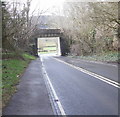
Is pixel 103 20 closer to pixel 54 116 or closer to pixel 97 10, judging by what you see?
pixel 97 10

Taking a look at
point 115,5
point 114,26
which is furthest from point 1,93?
point 114,26

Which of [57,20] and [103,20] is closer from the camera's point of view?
[103,20]

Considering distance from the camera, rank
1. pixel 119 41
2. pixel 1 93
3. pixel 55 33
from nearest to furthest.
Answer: pixel 1 93 → pixel 119 41 → pixel 55 33

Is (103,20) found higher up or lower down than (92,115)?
higher up

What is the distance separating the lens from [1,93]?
1034cm

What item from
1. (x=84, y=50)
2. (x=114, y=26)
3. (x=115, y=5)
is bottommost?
(x=84, y=50)

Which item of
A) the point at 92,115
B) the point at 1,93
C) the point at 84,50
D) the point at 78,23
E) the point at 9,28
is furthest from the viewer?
the point at 84,50

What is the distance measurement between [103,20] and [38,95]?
2234 centimetres

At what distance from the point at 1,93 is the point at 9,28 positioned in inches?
282

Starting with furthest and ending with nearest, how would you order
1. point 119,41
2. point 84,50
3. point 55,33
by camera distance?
point 55,33
point 84,50
point 119,41

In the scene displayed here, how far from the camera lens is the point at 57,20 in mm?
71938

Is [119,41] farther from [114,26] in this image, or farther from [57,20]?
[57,20]

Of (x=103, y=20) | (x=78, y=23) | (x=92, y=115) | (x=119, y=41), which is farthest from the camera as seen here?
(x=78, y=23)

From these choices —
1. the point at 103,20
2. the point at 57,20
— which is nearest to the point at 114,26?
the point at 103,20
